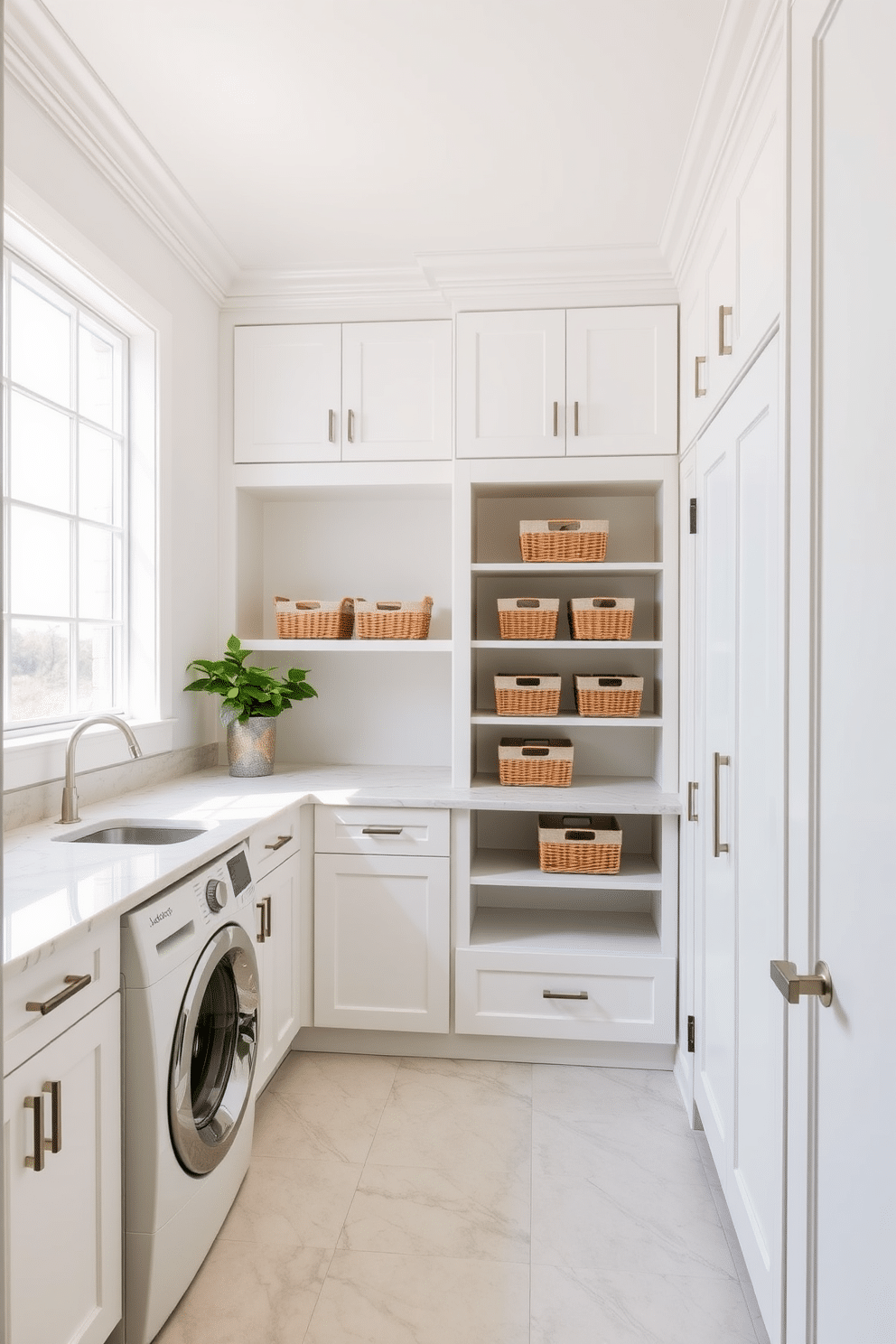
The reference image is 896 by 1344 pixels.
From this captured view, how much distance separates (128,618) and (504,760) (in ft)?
4.31

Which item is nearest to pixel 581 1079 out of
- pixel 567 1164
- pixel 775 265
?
pixel 567 1164

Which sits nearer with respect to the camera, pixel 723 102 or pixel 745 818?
pixel 745 818

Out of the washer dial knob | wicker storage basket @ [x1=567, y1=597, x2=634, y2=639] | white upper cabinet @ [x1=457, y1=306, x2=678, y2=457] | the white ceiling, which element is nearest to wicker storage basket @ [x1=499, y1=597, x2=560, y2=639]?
wicker storage basket @ [x1=567, y1=597, x2=634, y2=639]

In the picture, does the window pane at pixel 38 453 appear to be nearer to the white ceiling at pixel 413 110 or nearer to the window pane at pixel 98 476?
the window pane at pixel 98 476

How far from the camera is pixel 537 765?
296cm

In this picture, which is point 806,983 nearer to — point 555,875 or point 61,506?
point 555,875

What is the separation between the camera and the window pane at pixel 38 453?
221 cm

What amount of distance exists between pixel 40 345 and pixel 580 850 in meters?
2.17

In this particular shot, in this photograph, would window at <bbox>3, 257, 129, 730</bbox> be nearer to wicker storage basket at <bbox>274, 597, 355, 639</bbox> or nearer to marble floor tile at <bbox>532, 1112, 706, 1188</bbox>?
wicker storage basket at <bbox>274, 597, 355, 639</bbox>

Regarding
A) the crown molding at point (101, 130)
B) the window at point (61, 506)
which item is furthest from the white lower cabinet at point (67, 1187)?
the crown molding at point (101, 130)

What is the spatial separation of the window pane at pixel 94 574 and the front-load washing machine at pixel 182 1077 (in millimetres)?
952

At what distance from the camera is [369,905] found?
111 inches

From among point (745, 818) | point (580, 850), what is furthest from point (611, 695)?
point (745, 818)

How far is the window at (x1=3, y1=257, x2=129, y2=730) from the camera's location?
7.23 feet
